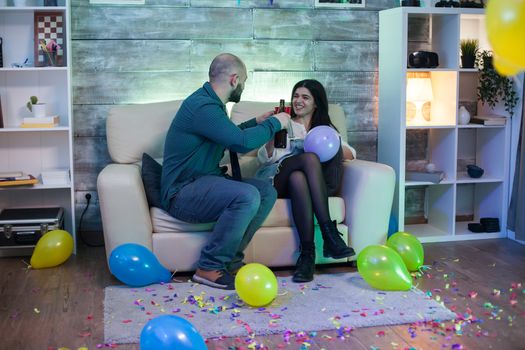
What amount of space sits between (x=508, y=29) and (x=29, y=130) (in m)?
3.17

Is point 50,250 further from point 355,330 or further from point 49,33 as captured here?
point 355,330

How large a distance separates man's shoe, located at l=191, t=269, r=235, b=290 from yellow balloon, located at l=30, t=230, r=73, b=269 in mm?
838

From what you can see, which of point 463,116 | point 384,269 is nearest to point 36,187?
point 384,269

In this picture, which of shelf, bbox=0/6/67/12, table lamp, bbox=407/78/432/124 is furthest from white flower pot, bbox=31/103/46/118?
table lamp, bbox=407/78/432/124

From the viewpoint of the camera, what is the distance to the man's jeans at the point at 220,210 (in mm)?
3545

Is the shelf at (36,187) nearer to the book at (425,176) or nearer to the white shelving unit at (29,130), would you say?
the white shelving unit at (29,130)

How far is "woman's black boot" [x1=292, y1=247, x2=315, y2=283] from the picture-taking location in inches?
143

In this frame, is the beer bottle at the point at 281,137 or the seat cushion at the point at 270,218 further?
the beer bottle at the point at 281,137

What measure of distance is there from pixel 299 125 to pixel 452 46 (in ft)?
4.00

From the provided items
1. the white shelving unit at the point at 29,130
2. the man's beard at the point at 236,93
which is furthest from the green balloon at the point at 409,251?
the white shelving unit at the point at 29,130

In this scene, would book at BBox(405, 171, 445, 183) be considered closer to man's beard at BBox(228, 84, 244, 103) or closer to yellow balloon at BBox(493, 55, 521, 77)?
man's beard at BBox(228, 84, 244, 103)

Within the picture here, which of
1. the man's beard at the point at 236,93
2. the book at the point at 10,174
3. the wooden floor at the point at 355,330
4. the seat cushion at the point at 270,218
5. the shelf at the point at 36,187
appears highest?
the man's beard at the point at 236,93

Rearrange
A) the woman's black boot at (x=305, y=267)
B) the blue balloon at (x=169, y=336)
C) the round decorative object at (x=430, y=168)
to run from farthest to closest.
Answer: the round decorative object at (x=430, y=168) → the woman's black boot at (x=305, y=267) → the blue balloon at (x=169, y=336)

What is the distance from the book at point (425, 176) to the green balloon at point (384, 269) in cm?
130
